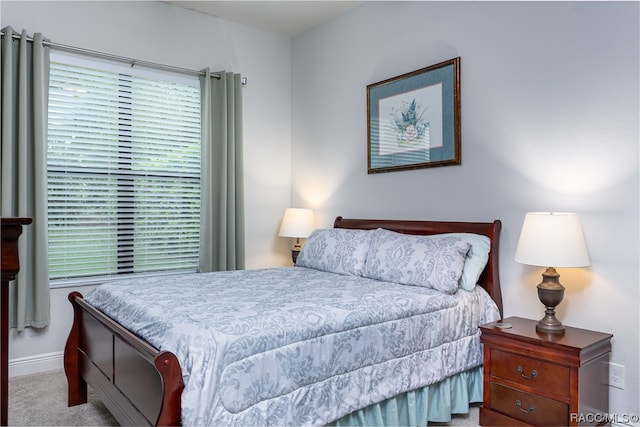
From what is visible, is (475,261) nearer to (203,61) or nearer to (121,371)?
(121,371)

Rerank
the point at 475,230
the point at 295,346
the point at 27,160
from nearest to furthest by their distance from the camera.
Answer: the point at 295,346 < the point at 475,230 < the point at 27,160

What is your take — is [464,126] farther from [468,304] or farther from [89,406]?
[89,406]

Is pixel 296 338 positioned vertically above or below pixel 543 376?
above

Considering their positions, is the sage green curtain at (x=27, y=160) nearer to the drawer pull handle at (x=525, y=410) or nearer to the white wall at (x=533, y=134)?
the white wall at (x=533, y=134)

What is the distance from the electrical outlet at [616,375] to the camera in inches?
88.4

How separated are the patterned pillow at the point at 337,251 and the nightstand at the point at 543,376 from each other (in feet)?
3.04

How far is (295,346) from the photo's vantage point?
1.80m

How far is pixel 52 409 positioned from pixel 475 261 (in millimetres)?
2553

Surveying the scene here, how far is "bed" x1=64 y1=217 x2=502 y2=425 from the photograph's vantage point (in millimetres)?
1614

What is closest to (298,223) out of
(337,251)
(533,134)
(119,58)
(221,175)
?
(221,175)

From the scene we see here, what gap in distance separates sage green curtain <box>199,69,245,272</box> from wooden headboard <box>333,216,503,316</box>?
1255 mm

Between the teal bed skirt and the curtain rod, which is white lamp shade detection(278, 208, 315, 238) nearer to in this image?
the curtain rod

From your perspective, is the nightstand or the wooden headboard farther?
the wooden headboard

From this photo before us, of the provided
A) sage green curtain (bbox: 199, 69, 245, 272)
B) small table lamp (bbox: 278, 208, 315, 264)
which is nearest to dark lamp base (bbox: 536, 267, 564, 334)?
small table lamp (bbox: 278, 208, 315, 264)
